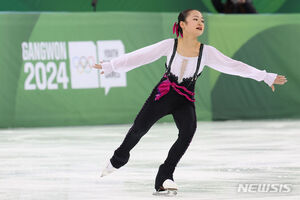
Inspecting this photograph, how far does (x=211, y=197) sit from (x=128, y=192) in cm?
76

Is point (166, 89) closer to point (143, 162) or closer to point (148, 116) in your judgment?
point (148, 116)

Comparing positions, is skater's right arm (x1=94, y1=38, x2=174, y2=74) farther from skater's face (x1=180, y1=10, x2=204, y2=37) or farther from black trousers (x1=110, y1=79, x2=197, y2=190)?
black trousers (x1=110, y1=79, x2=197, y2=190)

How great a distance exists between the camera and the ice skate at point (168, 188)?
6516 mm

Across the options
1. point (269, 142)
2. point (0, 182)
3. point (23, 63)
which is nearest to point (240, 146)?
point (269, 142)

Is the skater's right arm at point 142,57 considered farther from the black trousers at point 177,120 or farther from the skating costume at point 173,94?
the black trousers at point 177,120

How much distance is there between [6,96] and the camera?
14.4 m

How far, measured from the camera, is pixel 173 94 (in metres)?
6.69

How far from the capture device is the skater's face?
6.74 metres

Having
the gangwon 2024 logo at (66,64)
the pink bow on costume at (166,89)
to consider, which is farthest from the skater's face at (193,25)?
the gangwon 2024 logo at (66,64)

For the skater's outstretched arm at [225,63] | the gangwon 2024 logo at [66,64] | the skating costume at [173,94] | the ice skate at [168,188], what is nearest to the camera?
the ice skate at [168,188]

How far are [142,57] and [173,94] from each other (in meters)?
0.41

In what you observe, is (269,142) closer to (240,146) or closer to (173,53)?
(240,146)

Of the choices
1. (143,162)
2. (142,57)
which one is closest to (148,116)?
(142,57)

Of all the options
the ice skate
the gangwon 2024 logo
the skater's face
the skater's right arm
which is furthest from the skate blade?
the gangwon 2024 logo
